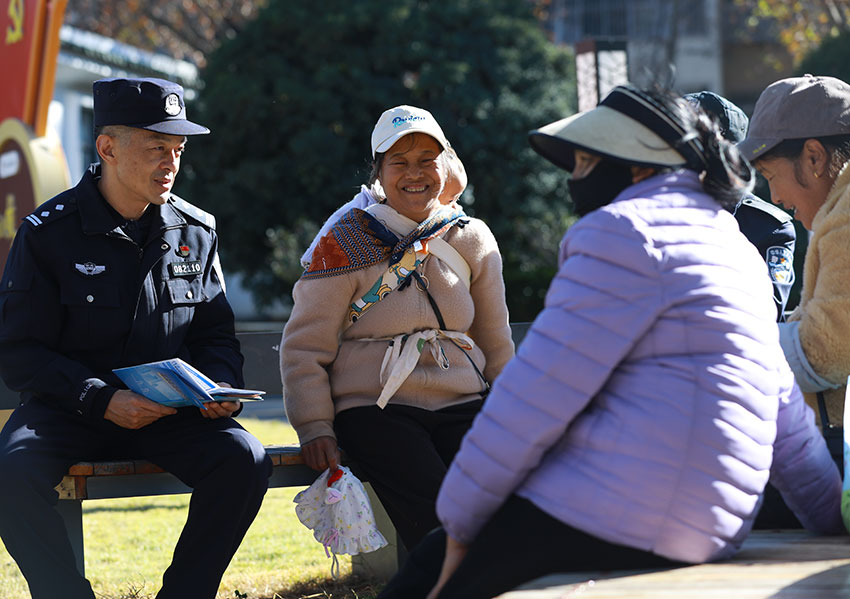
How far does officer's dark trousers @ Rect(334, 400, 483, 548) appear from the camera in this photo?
3.84 m

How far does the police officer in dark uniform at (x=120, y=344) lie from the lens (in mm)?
3645

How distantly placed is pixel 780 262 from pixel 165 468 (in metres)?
2.37

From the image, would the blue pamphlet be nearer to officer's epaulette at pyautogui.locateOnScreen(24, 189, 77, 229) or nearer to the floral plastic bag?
the floral plastic bag

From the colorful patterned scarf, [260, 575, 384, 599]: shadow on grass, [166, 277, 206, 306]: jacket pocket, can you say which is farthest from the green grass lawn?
the colorful patterned scarf

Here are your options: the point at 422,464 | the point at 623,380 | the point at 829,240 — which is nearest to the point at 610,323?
the point at 623,380

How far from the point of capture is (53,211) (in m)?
3.95

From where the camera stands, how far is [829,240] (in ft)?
10.9

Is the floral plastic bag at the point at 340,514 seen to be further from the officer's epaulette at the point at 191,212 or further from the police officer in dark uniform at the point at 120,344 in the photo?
the officer's epaulette at the point at 191,212

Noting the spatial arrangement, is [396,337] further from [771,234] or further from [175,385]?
[771,234]

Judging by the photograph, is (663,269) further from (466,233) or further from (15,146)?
(15,146)

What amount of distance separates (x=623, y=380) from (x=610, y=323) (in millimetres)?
142

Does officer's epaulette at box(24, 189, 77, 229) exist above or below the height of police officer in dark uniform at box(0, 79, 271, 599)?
above

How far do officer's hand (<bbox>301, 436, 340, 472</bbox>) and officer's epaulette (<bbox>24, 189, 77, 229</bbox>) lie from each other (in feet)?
3.84

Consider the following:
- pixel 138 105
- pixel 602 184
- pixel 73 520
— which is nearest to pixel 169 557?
pixel 73 520
